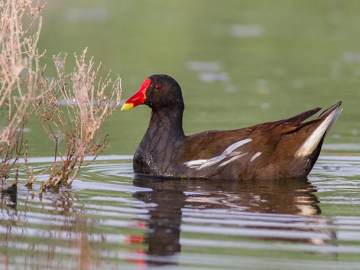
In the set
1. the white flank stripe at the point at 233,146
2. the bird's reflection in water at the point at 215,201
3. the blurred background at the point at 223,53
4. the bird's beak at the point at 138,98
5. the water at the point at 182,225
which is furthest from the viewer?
the blurred background at the point at 223,53

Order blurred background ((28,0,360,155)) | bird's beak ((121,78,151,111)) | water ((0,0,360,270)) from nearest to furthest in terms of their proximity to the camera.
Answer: water ((0,0,360,270)), bird's beak ((121,78,151,111)), blurred background ((28,0,360,155))

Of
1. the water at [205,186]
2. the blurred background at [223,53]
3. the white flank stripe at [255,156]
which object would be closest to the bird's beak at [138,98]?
the water at [205,186]

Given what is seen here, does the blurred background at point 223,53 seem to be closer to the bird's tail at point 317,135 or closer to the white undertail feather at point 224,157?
the bird's tail at point 317,135

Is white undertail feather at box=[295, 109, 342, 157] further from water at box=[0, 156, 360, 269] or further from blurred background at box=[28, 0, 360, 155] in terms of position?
blurred background at box=[28, 0, 360, 155]

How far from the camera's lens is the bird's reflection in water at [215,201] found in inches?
201

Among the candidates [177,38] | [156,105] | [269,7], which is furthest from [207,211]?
[269,7]

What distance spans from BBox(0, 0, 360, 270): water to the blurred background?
0.04 metres

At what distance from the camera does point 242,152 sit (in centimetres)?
731

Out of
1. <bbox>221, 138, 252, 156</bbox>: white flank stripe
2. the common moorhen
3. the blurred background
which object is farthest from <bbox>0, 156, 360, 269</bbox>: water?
the blurred background

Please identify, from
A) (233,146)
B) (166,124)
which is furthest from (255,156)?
(166,124)

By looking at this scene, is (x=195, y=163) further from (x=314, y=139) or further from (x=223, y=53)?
(x=223, y=53)

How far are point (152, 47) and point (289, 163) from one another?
8958mm

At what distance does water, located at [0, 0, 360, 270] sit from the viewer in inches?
189

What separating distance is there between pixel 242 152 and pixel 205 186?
561 mm
